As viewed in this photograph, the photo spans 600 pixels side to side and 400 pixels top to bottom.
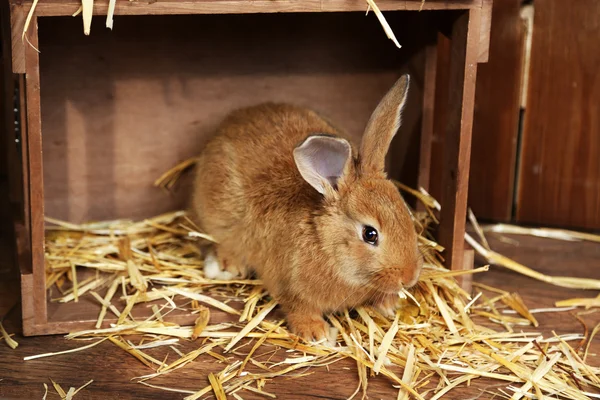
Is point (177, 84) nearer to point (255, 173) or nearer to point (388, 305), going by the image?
point (255, 173)

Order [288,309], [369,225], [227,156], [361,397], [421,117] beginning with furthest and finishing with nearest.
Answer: [421,117] → [227,156] → [288,309] → [369,225] → [361,397]

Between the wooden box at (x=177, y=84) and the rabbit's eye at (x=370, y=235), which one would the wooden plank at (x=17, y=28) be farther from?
the rabbit's eye at (x=370, y=235)

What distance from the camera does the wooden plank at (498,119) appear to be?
3762 mm

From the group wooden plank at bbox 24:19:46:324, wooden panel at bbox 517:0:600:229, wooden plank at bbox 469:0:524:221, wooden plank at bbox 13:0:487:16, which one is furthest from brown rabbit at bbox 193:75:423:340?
wooden panel at bbox 517:0:600:229

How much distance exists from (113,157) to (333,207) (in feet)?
4.44

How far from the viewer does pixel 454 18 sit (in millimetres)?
2928

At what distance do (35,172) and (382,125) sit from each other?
1129 millimetres

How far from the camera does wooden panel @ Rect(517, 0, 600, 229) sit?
371 cm

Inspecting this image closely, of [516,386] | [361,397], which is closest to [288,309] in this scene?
[361,397]

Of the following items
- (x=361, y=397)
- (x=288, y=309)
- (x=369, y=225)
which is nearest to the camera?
(x=361, y=397)

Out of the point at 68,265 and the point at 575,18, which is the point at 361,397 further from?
the point at 575,18

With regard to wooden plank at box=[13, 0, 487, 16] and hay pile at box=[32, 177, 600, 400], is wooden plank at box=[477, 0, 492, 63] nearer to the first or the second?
wooden plank at box=[13, 0, 487, 16]

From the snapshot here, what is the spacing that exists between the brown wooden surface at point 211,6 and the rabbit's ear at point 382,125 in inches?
10.1

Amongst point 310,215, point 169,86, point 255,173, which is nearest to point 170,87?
point 169,86
